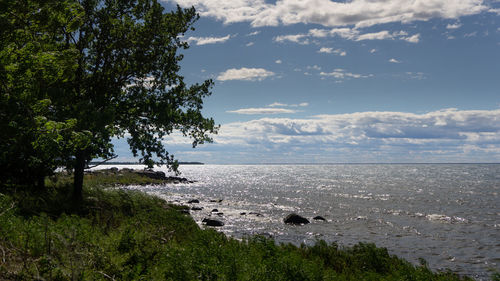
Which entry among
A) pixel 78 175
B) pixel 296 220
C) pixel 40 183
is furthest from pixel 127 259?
pixel 296 220

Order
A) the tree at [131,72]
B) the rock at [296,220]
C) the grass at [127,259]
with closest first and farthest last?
the grass at [127,259] → the tree at [131,72] → the rock at [296,220]

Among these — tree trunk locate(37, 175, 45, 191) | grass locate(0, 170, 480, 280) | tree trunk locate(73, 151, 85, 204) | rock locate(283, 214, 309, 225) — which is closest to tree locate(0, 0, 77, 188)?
grass locate(0, 170, 480, 280)

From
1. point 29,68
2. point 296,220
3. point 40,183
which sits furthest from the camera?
point 296,220

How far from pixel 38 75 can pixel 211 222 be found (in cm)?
2191

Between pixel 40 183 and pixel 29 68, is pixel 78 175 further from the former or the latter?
pixel 29 68

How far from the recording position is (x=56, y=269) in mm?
7199

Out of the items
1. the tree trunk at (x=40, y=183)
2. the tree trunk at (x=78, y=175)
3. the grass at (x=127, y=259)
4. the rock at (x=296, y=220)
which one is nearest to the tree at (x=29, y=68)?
the grass at (x=127, y=259)

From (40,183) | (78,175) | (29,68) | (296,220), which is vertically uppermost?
(29,68)

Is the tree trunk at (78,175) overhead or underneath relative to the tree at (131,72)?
underneath

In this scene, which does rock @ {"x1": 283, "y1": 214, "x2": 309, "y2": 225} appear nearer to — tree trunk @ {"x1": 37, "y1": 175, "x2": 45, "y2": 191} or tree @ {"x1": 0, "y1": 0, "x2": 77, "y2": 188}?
tree trunk @ {"x1": 37, "y1": 175, "x2": 45, "y2": 191}

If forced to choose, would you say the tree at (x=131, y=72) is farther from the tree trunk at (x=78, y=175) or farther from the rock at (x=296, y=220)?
the rock at (x=296, y=220)

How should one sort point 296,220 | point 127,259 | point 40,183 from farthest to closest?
point 296,220, point 40,183, point 127,259

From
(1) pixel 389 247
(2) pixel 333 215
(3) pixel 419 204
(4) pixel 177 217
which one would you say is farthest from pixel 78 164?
(3) pixel 419 204

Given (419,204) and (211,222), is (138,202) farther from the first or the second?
(419,204)
